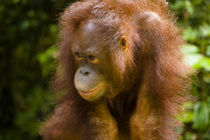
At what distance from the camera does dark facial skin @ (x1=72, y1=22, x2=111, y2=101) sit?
2.17 meters

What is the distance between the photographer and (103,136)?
237 centimetres

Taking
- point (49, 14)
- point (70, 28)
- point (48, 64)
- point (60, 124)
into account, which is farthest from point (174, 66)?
point (49, 14)

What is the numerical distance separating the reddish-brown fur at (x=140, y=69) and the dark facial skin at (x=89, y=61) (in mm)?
70

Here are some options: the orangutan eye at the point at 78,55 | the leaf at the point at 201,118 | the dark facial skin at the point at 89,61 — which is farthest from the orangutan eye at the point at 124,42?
the leaf at the point at 201,118

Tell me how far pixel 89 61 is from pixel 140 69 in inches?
13.4

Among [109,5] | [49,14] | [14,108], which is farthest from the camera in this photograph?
[14,108]

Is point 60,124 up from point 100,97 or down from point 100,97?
down

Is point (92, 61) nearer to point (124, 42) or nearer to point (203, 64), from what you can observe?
point (124, 42)

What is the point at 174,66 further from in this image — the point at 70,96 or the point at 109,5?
the point at 70,96

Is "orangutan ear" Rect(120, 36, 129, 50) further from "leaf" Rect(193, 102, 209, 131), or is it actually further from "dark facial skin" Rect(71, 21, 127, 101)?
"leaf" Rect(193, 102, 209, 131)

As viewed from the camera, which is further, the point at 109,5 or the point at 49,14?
the point at 49,14

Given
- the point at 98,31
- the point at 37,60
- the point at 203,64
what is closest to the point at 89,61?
the point at 98,31

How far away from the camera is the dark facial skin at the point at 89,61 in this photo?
7.13 ft

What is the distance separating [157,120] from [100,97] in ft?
1.35
